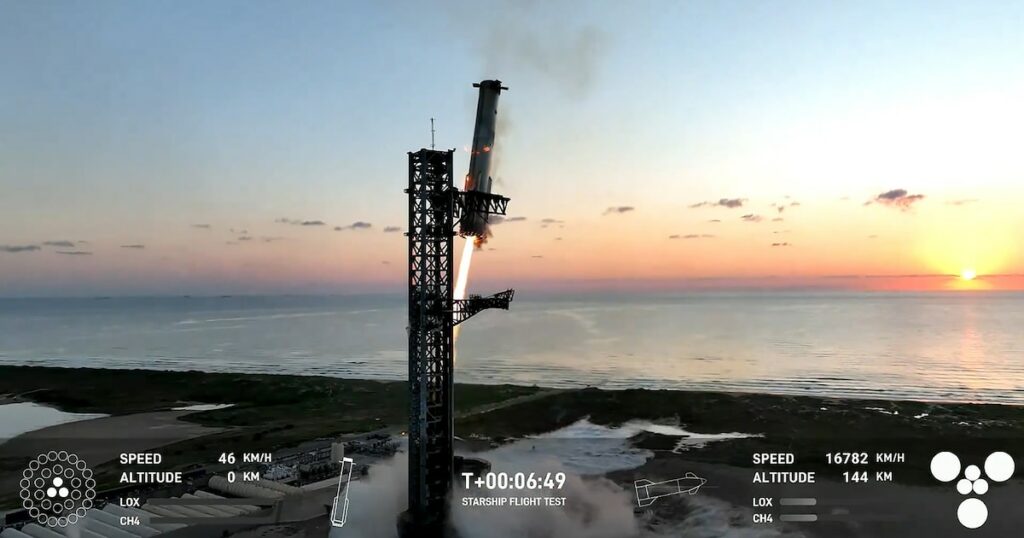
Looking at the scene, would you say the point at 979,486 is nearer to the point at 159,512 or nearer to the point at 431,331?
the point at 431,331

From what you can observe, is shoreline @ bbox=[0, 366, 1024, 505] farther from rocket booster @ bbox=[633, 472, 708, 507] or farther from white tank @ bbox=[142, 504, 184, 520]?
white tank @ bbox=[142, 504, 184, 520]

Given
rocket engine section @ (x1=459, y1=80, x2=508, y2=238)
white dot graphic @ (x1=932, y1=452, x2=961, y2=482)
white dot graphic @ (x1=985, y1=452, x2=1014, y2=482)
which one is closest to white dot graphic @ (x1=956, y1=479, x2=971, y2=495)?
white dot graphic @ (x1=932, y1=452, x2=961, y2=482)

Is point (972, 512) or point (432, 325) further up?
point (432, 325)

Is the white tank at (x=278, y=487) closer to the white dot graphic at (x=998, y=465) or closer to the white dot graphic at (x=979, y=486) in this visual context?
the white dot graphic at (x=979, y=486)

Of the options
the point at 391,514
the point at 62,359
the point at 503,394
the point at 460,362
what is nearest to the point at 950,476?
the point at 391,514

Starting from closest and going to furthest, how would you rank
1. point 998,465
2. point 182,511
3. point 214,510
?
1. point 998,465
2. point 182,511
3. point 214,510

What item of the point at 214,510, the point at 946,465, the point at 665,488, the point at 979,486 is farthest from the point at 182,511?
the point at 979,486

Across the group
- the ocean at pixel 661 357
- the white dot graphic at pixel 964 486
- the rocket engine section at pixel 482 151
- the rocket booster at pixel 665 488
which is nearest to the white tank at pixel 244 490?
the rocket engine section at pixel 482 151
